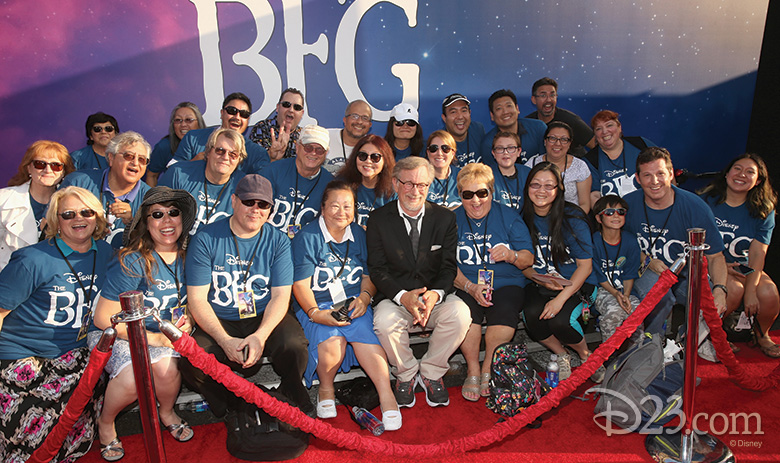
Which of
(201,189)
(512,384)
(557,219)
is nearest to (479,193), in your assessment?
(557,219)

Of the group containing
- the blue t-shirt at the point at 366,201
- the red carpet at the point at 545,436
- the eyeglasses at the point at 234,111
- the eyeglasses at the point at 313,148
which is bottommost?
the red carpet at the point at 545,436

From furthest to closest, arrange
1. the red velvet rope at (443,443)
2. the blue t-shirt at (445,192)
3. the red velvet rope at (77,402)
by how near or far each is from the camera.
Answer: the blue t-shirt at (445,192) < the red velvet rope at (443,443) < the red velvet rope at (77,402)

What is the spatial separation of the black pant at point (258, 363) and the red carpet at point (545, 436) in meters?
0.29

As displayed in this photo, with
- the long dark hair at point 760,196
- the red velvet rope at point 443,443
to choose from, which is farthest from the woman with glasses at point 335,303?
the long dark hair at point 760,196

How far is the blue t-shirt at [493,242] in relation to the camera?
148 inches

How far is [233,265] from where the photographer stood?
3.16 metres

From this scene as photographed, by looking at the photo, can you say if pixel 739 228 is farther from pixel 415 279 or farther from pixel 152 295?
pixel 152 295

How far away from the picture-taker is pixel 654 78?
639 cm

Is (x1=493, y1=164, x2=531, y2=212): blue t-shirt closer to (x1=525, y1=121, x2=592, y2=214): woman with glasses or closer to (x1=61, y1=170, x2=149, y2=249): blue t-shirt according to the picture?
(x1=525, y1=121, x2=592, y2=214): woman with glasses

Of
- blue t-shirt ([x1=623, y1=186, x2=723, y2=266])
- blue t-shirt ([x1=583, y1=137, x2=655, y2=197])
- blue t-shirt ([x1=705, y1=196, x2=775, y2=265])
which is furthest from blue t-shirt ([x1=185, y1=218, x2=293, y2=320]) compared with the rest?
blue t-shirt ([x1=705, y1=196, x2=775, y2=265])

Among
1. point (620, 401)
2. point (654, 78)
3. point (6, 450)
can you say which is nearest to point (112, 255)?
point (6, 450)

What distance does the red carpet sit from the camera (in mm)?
2895

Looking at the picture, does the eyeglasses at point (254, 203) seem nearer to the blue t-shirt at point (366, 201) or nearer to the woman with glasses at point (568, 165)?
the blue t-shirt at point (366, 201)

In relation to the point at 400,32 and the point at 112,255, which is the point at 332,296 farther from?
the point at 400,32
